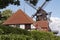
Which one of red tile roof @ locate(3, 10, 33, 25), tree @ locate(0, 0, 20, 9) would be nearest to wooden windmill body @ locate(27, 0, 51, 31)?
red tile roof @ locate(3, 10, 33, 25)

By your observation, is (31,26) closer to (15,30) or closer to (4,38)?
(15,30)

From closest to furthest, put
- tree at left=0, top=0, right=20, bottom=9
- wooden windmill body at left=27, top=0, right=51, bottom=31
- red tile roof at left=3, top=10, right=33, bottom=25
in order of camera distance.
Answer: tree at left=0, top=0, right=20, bottom=9
red tile roof at left=3, top=10, right=33, bottom=25
wooden windmill body at left=27, top=0, right=51, bottom=31

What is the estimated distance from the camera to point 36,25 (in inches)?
2451

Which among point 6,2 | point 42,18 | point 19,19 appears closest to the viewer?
point 6,2

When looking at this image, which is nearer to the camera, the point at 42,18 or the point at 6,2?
the point at 6,2

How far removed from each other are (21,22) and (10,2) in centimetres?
2496

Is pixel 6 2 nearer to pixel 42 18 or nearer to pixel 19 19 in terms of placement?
pixel 19 19

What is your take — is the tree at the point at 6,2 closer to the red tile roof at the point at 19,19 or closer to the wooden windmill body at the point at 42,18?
the red tile roof at the point at 19,19

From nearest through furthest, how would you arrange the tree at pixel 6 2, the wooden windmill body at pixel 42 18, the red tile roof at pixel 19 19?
the tree at pixel 6 2
the red tile roof at pixel 19 19
the wooden windmill body at pixel 42 18

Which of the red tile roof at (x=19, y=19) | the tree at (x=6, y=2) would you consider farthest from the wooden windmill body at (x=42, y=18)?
the tree at (x=6, y=2)

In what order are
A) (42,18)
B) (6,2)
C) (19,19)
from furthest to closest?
1. (42,18)
2. (19,19)
3. (6,2)

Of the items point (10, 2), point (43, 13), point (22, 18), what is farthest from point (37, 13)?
Answer: point (10, 2)

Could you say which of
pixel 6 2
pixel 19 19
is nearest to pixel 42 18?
pixel 19 19

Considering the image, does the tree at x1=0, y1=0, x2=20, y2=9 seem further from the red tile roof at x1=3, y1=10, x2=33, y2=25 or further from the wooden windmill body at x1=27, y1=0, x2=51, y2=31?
the wooden windmill body at x1=27, y1=0, x2=51, y2=31
